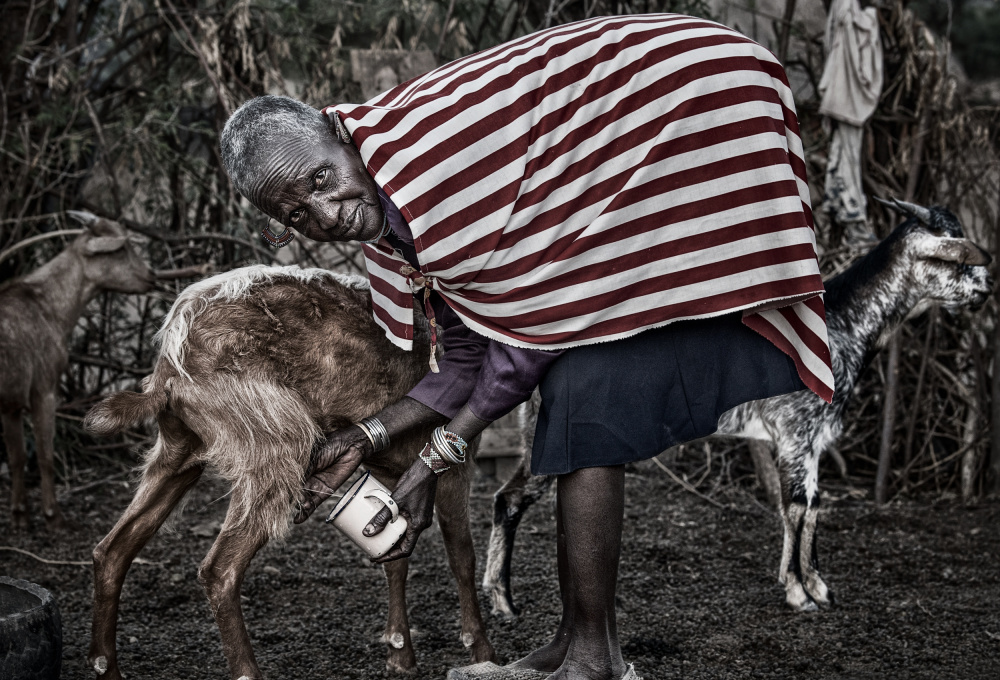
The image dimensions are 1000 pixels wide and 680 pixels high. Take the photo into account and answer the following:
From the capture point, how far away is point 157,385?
294cm

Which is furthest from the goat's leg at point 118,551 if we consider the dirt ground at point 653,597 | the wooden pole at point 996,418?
the wooden pole at point 996,418

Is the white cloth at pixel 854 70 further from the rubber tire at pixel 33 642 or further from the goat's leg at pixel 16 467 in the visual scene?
the rubber tire at pixel 33 642

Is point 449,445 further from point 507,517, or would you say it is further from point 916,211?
point 916,211

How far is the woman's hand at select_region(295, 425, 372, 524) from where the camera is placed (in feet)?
8.50

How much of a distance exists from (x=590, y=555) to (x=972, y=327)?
4475 millimetres

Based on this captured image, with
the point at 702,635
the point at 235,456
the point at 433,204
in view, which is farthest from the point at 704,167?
the point at 702,635

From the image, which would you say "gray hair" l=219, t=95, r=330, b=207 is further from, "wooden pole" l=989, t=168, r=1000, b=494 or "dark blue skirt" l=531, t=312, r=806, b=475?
"wooden pole" l=989, t=168, r=1000, b=494

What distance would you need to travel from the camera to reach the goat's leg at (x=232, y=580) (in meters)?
2.82

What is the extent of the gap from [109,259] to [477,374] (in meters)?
3.58

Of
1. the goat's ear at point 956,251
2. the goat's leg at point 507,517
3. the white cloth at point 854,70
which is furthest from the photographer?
the white cloth at point 854,70

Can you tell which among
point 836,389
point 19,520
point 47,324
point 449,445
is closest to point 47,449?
point 19,520

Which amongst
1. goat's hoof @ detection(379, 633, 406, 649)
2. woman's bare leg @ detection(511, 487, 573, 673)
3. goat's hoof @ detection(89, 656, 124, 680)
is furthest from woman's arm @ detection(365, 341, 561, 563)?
goat's hoof @ detection(89, 656, 124, 680)

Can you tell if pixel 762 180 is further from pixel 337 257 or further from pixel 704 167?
pixel 337 257

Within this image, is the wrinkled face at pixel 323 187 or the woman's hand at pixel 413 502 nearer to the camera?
the wrinkled face at pixel 323 187
